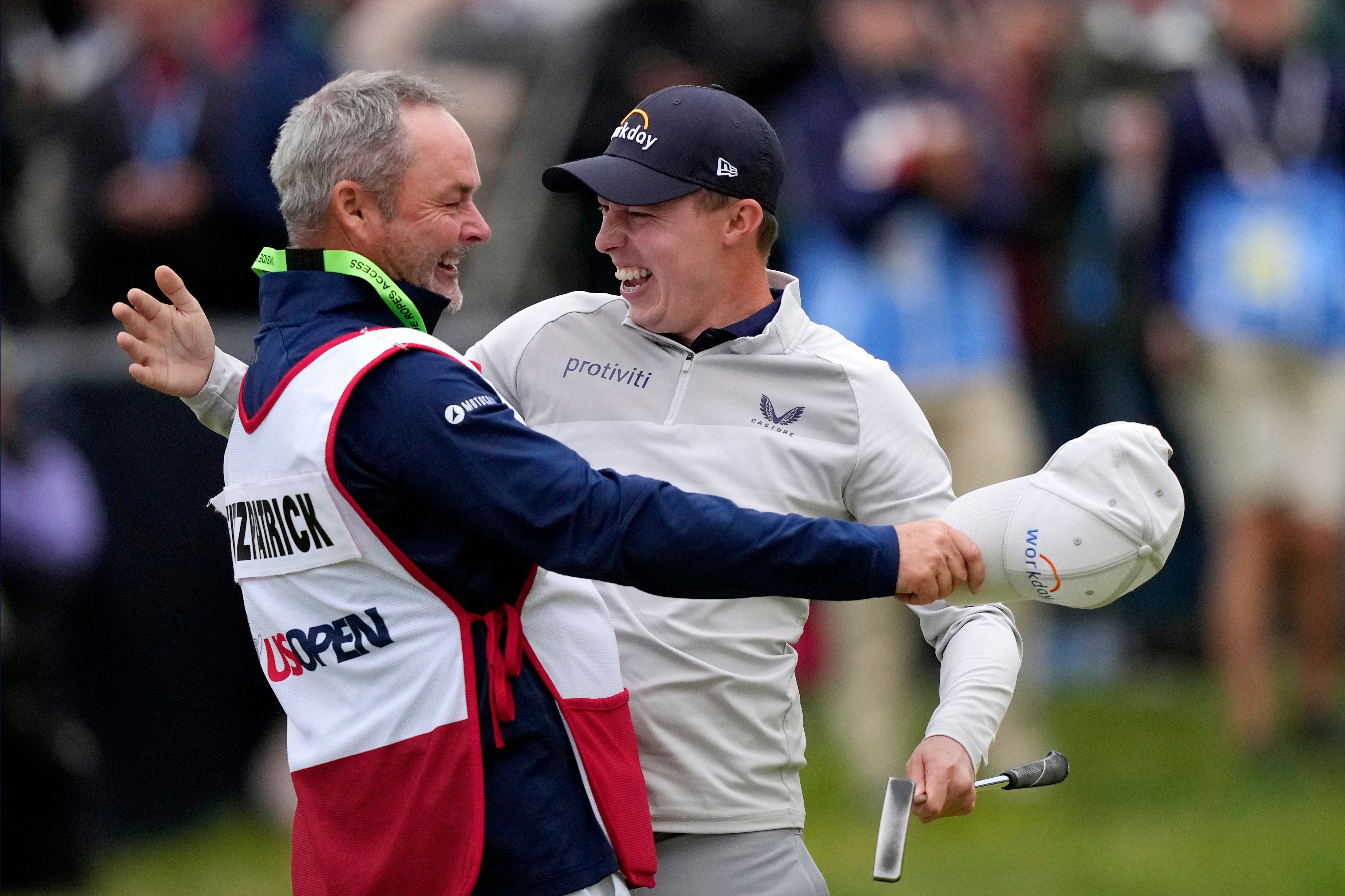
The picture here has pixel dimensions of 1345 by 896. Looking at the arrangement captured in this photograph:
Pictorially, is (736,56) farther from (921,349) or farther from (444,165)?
(444,165)

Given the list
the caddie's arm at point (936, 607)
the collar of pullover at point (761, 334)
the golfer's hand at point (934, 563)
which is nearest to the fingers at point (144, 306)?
the collar of pullover at point (761, 334)

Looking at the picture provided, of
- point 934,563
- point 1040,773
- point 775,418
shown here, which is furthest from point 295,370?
point 1040,773

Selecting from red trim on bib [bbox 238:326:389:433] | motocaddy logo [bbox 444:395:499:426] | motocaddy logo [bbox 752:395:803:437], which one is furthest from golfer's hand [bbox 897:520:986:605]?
red trim on bib [bbox 238:326:389:433]

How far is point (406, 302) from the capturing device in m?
3.28

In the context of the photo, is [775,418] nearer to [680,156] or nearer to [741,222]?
[741,222]

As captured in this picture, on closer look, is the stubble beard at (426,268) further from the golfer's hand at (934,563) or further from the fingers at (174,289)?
the golfer's hand at (934,563)

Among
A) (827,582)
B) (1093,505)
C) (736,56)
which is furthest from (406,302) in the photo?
(736,56)

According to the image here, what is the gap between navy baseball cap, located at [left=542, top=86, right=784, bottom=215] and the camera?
360 centimetres

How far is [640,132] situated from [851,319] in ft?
13.4

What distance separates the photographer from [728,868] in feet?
11.5

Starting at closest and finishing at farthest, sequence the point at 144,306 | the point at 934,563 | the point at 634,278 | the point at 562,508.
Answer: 1. the point at 562,508
2. the point at 934,563
3. the point at 144,306
4. the point at 634,278

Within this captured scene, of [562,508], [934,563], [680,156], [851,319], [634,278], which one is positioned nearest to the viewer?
[562,508]

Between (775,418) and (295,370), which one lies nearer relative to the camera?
(295,370)

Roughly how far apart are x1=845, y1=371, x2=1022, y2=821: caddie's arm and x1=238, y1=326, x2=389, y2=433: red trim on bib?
3.25 ft
